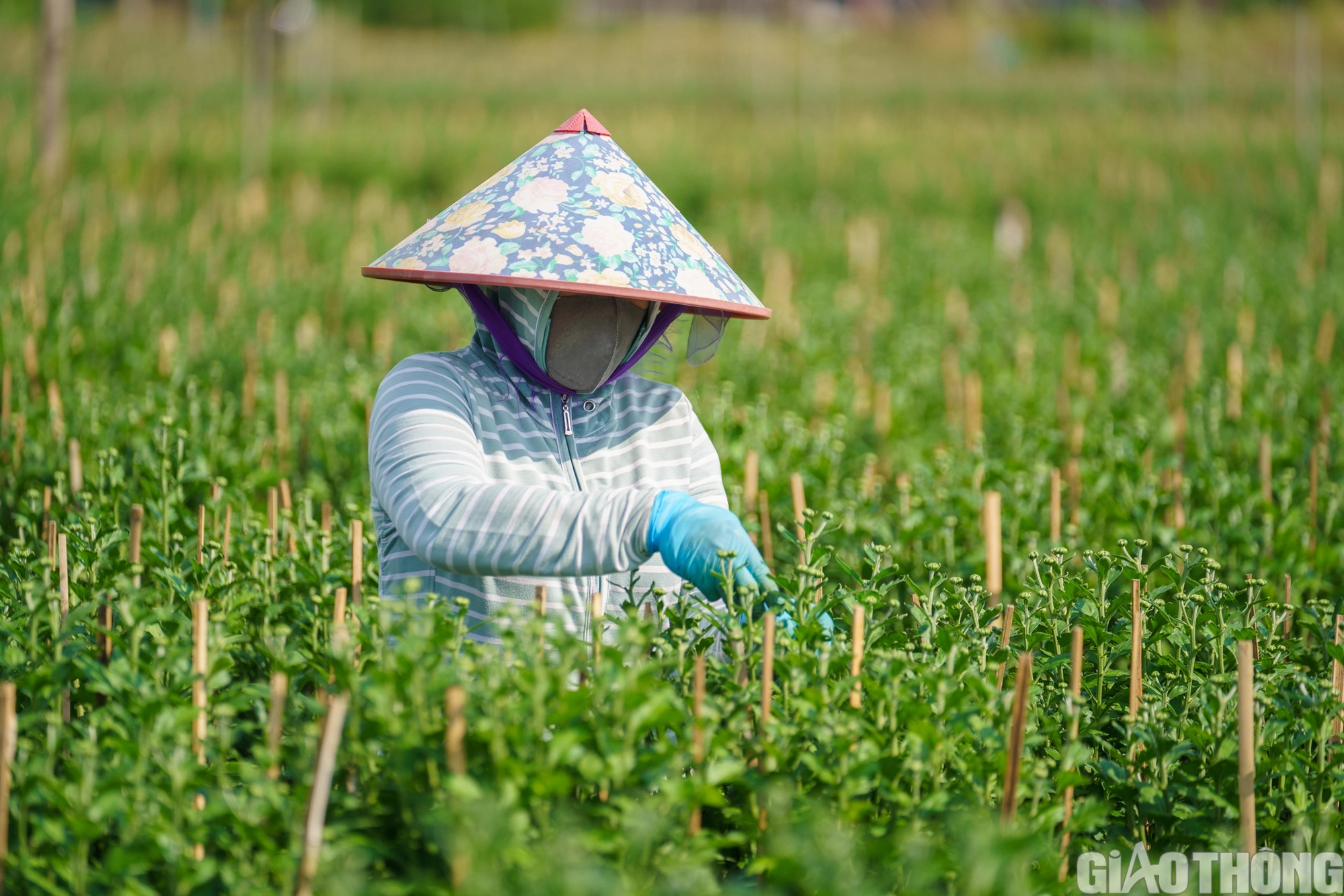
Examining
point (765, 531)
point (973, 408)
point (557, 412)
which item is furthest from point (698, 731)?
point (973, 408)

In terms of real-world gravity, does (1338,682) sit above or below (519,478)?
below

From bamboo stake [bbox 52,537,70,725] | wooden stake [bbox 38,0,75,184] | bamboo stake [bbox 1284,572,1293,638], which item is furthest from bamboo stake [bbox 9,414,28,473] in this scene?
wooden stake [bbox 38,0,75,184]

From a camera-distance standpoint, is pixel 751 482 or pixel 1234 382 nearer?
pixel 751 482

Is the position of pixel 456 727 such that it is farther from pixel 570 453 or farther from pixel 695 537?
pixel 570 453

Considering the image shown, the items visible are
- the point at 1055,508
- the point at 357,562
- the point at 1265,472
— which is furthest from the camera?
the point at 1265,472

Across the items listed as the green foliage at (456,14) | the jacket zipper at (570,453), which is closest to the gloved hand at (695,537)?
the jacket zipper at (570,453)

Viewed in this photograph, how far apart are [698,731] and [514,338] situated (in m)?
0.77

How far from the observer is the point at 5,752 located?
1604mm

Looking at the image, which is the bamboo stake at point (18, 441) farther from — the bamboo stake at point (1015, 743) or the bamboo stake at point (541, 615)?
the bamboo stake at point (1015, 743)

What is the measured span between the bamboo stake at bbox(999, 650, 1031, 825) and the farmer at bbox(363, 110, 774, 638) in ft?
1.38

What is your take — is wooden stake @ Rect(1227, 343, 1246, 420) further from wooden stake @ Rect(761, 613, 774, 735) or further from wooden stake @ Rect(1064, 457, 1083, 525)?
wooden stake @ Rect(761, 613, 774, 735)

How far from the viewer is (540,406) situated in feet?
6.92

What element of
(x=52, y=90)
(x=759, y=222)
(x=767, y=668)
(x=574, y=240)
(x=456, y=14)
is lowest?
(x=767, y=668)

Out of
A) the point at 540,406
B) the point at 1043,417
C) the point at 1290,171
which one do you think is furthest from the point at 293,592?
the point at 1290,171
